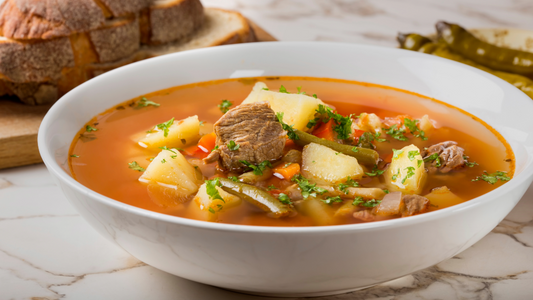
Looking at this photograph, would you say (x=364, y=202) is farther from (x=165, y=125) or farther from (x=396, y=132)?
(x=165, y=125)

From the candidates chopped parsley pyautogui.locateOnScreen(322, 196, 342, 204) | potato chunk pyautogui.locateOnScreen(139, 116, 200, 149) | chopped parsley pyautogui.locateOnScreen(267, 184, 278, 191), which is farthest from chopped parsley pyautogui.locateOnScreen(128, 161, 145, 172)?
chopped parsley pyautogui.locateOnScreen(322, 196, 342, 204)

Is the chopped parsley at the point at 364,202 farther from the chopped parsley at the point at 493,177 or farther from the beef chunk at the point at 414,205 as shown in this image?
the chopped parsley at the point at 493,177

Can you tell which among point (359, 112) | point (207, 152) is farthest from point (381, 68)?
point (207, 152)

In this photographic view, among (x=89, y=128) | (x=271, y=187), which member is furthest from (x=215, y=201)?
(x=89, y=128)

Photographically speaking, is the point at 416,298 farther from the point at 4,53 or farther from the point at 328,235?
the point at 4,53

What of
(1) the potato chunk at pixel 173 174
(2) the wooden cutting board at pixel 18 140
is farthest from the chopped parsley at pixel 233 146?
(2) the wooden cutting board at pixel 18 140

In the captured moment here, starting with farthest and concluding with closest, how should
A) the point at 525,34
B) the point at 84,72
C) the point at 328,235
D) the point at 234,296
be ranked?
the point at 525,34 < the point at 84,72 < the point at 234,296 < the point at 328,235

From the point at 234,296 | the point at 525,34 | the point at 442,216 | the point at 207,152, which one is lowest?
the point at 234,296
